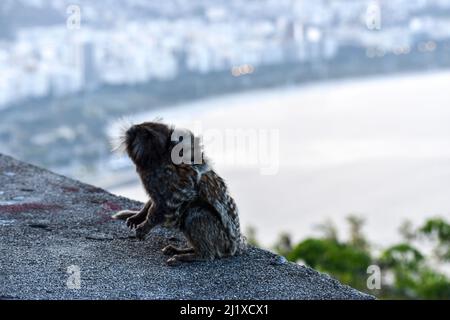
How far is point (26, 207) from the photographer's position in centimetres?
426

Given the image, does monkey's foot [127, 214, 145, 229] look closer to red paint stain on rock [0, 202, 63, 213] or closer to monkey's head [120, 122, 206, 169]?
monkey's head [120, 122, 206, 169]

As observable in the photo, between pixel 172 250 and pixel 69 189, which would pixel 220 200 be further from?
pixel 69 189

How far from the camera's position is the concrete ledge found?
3158 mm

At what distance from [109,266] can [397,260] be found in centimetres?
586

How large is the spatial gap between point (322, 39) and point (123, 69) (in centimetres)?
425

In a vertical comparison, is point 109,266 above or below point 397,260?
above

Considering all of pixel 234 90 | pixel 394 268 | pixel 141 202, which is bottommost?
pixel 394 268

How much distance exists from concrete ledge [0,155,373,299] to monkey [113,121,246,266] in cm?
10

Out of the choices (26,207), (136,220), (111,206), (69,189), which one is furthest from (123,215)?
(69,189)

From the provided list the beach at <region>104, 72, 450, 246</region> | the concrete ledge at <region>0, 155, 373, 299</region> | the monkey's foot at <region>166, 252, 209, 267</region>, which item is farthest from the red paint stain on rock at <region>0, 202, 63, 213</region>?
the beach at <region>104, 72, 450, 246</region>

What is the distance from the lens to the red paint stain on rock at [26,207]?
4.20 meters

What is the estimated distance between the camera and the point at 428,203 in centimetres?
1509
